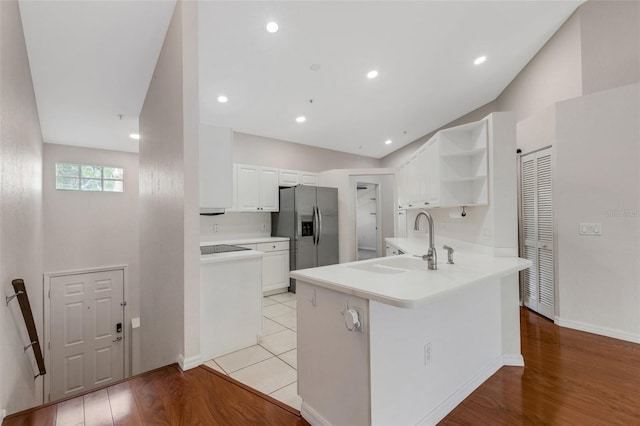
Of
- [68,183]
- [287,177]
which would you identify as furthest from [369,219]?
[68,183]

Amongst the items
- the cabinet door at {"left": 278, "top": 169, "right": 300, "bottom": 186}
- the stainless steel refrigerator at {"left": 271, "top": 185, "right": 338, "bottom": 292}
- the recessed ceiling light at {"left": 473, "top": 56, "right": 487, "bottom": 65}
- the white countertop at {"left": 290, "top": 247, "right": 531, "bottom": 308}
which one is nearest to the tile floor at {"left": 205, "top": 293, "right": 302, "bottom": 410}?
the white countertop at {"left": 290, "top": 247, "right": 531, "bottom": 308}

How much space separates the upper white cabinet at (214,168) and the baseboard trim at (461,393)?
7.80ft

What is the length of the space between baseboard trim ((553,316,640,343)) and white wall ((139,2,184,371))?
3932 millimetres

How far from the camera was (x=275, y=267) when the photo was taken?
15.1ft

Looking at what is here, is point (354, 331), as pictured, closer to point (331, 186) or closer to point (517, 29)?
point (517, 29)

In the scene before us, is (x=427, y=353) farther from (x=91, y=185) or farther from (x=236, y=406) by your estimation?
(x=91, y=185)

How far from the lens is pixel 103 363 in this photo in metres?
5.12

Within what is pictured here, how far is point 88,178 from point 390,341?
20.4 ft

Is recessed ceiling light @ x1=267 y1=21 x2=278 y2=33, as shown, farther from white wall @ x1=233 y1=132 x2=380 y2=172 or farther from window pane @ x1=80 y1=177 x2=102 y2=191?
window pane @ x1=80 y1=177 x2=102 y2=191

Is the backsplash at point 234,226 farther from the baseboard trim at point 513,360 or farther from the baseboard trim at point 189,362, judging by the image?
the baseboard trim at point 513,360

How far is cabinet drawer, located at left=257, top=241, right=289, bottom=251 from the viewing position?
14.9 ft

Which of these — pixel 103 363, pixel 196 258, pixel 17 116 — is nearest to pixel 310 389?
pixel 196 258

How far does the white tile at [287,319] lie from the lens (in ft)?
10.6

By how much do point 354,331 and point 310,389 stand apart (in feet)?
1.90
